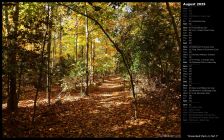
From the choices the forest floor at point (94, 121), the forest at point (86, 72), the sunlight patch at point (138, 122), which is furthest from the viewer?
the sunlight patch at point (138, 122)

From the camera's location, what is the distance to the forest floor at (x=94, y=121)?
11.1m

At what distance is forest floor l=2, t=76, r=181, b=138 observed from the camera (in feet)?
36.5

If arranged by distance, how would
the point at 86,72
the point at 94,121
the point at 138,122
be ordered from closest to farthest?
the point at 138,122 < the point at 94,121 < the point at 86,72

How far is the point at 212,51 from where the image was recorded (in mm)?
8328

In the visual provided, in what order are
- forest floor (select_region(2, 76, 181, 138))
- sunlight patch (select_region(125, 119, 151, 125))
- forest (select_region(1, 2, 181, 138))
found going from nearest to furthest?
1. forest floor (select_region(2, 76, 181, 138))
2. forest (select_region(1, 2, 181, 138))
3. sunlight patch (select_region(125, 119, 151, 125))

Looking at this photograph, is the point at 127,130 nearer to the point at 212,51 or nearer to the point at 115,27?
the point at 212,51

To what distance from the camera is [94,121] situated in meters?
13.5

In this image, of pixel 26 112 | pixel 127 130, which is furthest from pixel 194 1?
pixel 26 112

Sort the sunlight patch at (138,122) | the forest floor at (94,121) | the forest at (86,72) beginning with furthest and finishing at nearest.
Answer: the sunlight patch at (138,122)
the forest at (86,72)
the forest floor at (94,121)

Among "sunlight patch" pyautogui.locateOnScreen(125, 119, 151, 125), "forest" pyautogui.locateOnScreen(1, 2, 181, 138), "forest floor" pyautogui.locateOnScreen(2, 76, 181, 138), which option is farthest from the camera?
"sunlight patch" pyautogui.locateOnScreen(125, 119, 151, 125)

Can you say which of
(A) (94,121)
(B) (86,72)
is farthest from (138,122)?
(B) (86,72)

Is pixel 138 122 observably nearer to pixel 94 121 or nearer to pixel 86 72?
pixel 94 121

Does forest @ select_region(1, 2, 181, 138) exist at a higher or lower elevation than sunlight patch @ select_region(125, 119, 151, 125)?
higher

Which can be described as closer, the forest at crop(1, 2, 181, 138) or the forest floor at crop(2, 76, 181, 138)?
the forest floor at crop(2, 76, 181, 138)
